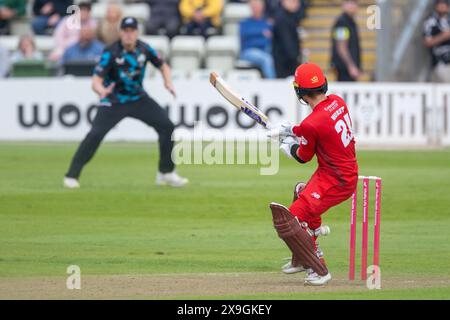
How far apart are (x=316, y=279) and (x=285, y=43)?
14369 millimetres

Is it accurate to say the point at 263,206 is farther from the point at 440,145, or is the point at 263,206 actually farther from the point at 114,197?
the point at 440,145

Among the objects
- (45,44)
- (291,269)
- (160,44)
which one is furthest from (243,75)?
(291,269)

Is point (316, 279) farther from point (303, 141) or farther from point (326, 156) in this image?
point (303, 141)

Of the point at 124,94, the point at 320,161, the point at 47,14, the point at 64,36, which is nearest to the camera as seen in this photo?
the point at 320,161

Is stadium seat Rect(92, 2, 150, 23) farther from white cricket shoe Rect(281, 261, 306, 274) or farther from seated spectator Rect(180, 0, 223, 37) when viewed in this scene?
white cricket shoe Rect(281, 261, 306, 274)

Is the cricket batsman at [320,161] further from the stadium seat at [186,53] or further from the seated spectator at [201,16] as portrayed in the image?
the seated spectator at [201,16]

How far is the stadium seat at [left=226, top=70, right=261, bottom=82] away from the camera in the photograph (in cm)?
2319

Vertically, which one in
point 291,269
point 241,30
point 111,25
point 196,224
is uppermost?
point 111,25

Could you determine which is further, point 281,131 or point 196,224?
point 196,224

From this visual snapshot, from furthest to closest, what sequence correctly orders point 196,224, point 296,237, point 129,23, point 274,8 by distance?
point 274,8
point 129,23
point 196,224
point 296,237

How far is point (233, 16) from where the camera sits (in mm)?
26516

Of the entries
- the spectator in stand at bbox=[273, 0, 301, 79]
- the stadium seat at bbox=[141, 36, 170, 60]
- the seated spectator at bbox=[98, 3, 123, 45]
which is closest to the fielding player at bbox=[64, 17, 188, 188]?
the seated spectator at bbox=[98, 3, 123, 45]

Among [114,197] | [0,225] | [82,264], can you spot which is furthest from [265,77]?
[82,264]

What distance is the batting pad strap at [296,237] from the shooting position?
31.6 ft
